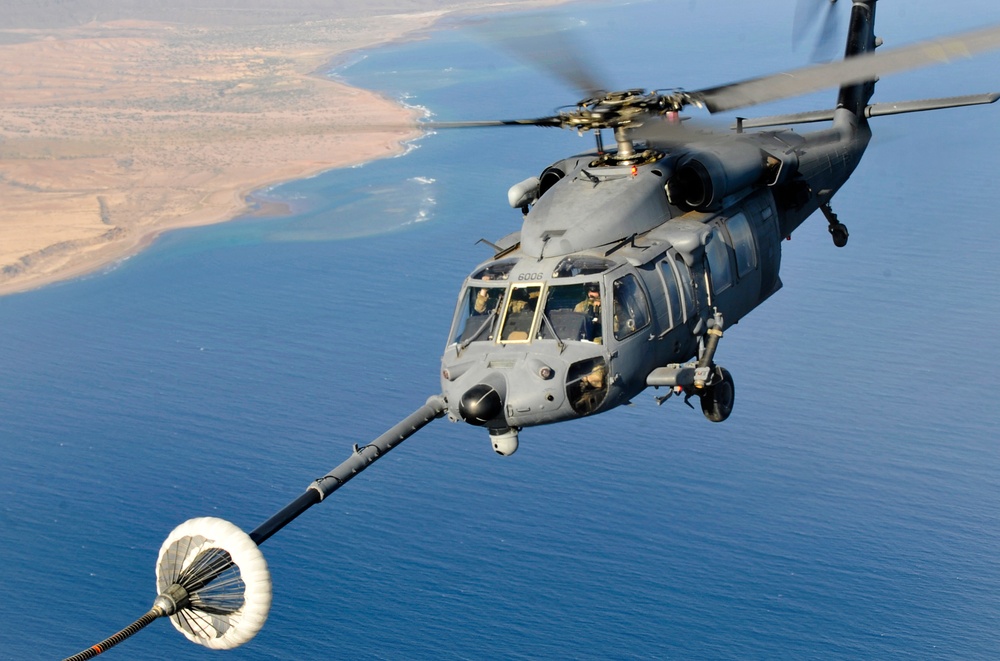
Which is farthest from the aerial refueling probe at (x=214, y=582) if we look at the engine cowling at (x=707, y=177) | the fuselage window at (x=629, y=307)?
the engine cowling at (x=707, y=177)

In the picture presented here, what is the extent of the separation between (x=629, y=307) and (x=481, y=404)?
10.3 feet

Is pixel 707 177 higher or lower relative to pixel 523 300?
higher

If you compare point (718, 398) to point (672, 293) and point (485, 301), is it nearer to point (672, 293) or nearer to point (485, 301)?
point (672, 293)

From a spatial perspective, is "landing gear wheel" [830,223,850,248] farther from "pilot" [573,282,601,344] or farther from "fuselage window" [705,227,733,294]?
"pilot" [573,282,601,344]

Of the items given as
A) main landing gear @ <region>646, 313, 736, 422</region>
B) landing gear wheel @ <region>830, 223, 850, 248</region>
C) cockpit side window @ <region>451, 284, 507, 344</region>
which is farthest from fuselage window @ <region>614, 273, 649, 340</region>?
landing gear wheel @ <region>830, 223, 850, 248</region>

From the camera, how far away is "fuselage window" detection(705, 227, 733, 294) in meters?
21.2

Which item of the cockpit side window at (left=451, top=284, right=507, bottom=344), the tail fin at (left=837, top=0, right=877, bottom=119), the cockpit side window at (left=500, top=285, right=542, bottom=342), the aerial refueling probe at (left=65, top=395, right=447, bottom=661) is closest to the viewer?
the aerial refueling probe at (left=65, top=395, right=447, bottom=661)

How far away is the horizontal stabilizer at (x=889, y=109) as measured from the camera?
25.5 meters

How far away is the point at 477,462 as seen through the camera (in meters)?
70.5

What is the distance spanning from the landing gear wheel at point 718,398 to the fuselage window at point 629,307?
68.2 inches

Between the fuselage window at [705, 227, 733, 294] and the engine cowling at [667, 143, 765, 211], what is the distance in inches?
23.7

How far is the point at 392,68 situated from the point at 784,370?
88576 mm

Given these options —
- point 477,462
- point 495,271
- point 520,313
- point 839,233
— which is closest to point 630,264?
point 520,313

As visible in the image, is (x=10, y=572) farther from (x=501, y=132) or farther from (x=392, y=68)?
(x=392, y=68)
